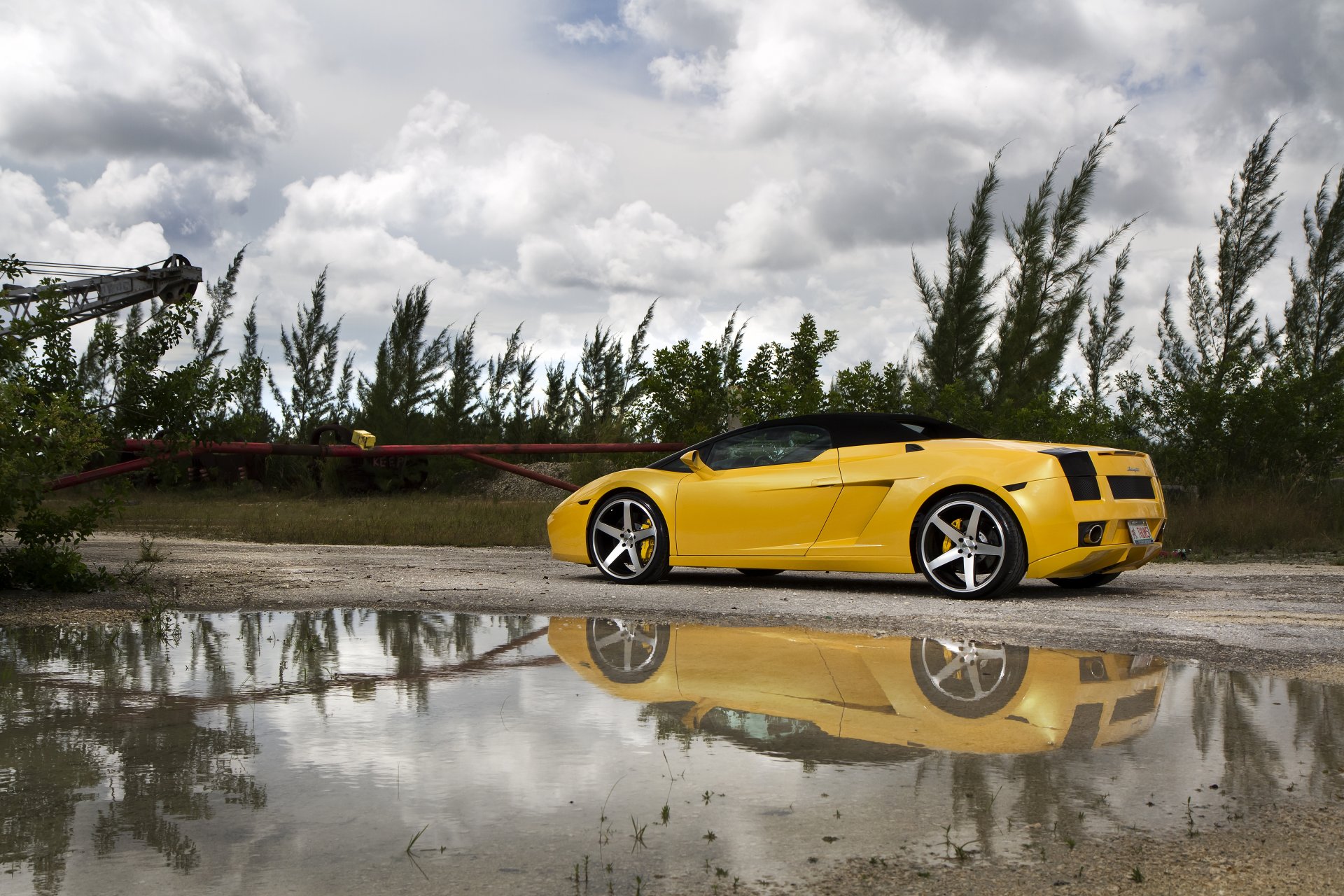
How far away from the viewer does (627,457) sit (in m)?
23.0

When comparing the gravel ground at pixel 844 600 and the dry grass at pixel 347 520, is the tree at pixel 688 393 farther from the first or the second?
the gravel ground at pixel 844 600

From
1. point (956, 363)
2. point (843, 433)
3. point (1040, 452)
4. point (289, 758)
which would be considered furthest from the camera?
point (956, 363)

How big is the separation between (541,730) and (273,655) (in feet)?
6.84

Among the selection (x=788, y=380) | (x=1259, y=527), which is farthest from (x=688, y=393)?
(x=1259, y=527)

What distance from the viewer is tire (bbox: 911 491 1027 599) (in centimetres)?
785

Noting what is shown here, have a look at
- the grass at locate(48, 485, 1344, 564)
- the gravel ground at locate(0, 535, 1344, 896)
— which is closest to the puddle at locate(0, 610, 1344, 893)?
the gravel ground at locate(0, 535, 1344, 896)

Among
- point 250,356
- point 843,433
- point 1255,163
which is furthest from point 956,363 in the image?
point 250,356

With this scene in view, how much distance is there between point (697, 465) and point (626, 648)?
3.66 meters

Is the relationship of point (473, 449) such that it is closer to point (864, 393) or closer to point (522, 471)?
point (522, 471)

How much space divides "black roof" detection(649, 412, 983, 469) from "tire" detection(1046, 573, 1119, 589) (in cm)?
137

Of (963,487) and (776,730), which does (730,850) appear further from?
(963,487)

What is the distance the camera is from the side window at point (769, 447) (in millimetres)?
8867

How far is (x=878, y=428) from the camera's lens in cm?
873

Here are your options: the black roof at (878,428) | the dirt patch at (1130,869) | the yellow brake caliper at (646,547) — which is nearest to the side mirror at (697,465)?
the yellow brake caliper at (646,547)
